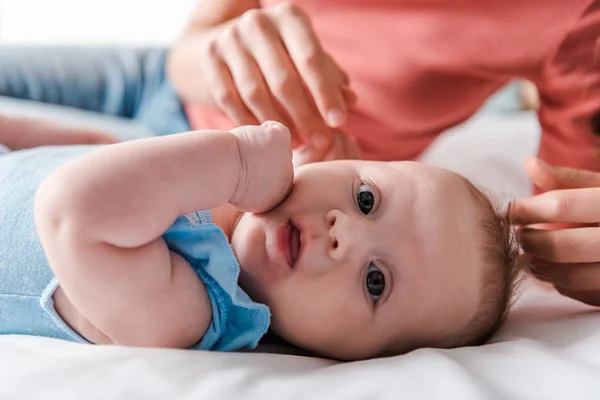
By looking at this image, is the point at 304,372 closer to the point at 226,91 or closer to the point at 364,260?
the point at 364,260

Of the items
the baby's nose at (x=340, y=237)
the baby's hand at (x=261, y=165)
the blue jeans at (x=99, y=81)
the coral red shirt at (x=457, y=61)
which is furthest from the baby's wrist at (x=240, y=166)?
the blue jeans at (x=99, y=81)

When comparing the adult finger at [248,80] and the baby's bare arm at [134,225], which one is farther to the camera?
the adult finger at [248,80]

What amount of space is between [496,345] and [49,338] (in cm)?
47

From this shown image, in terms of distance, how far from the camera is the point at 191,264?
0.68 metres

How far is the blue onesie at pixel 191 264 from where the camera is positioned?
26.0 inches

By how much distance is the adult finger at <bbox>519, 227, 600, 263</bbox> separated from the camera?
770 mm

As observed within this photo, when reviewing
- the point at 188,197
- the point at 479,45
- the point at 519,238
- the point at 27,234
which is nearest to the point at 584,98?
the point at 479,45

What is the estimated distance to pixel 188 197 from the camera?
610 millimetres

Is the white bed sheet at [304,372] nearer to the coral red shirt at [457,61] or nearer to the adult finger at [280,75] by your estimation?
the adult finger at [280,75]

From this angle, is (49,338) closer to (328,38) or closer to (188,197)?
(188,197)

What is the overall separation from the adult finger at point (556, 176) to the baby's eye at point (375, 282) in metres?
0.27

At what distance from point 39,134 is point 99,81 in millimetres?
435

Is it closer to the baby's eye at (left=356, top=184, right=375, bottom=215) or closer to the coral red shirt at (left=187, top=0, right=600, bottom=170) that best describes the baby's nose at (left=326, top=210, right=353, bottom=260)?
the baby's eye at (left=356, top=184, right=375, bottom=215)

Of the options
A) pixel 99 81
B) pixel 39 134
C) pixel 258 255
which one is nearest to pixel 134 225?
pixel 258 255
